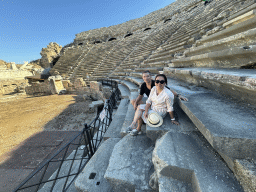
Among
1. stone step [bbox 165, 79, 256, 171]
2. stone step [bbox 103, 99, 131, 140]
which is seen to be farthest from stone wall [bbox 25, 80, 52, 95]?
stone step [bbox 165, 79, 256, 171]

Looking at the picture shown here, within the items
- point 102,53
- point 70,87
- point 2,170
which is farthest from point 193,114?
point 102,53

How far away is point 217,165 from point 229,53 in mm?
2104

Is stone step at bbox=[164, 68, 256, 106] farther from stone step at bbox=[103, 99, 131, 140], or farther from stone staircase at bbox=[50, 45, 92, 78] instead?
stone staircase at bbox=[50, 45, 92, 78]

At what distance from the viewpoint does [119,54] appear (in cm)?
1609

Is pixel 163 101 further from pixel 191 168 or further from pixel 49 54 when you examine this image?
pixel 49 54

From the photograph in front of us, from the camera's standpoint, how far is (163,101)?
212cm

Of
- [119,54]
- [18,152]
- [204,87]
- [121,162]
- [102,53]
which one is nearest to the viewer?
[121,162]

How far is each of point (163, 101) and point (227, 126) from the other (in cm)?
102

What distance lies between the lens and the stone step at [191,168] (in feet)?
3.60

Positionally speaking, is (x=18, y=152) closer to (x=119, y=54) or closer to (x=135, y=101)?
(x=135, y=101)

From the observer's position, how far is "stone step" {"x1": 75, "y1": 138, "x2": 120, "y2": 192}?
180cm

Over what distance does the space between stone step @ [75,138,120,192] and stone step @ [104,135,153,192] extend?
1.02ft

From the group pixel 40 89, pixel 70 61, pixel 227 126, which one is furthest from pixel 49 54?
pixel 227 126

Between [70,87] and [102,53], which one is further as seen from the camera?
[102,53]
